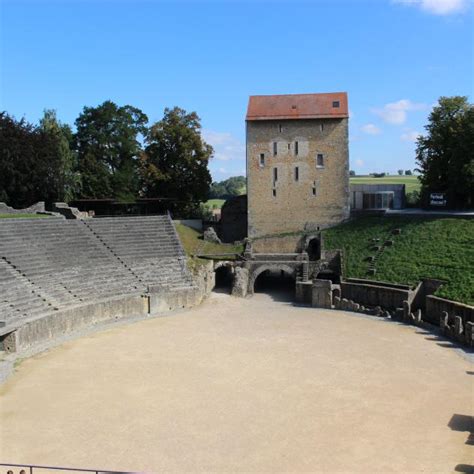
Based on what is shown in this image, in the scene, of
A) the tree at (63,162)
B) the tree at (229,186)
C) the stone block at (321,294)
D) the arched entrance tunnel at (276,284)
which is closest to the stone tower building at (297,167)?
the arched entrance tunnel at (276,284)

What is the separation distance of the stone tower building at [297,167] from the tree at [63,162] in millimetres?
15391

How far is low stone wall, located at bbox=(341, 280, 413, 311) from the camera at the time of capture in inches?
1261

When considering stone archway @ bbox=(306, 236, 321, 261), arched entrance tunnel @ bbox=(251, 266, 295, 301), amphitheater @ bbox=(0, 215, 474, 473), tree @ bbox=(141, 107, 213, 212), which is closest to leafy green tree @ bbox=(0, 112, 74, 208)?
tree @ bbox=(141, 107, 213, 212)

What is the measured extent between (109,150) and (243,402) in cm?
3730

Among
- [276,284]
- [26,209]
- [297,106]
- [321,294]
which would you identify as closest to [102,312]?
[321,294]

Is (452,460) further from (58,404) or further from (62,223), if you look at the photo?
(62,223)

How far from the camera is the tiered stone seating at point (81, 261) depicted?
94.1 ft

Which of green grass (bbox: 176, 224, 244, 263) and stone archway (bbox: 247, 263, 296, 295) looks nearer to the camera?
stone archway (bbox: 247, 263, 296, 295)

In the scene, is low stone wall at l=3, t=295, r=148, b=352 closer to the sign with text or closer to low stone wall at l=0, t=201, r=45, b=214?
low stone wall at l=0, t=201, r=45, b=214

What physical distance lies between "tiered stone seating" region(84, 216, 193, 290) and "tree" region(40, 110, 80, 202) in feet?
28.2

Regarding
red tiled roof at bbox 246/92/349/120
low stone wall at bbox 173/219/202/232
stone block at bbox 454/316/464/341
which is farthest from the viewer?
low stone wall at bbox 173/219/202/232

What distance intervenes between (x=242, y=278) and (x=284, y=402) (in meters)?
19.9

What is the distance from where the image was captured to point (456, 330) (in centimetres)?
2619

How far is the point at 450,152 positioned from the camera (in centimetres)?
4447
